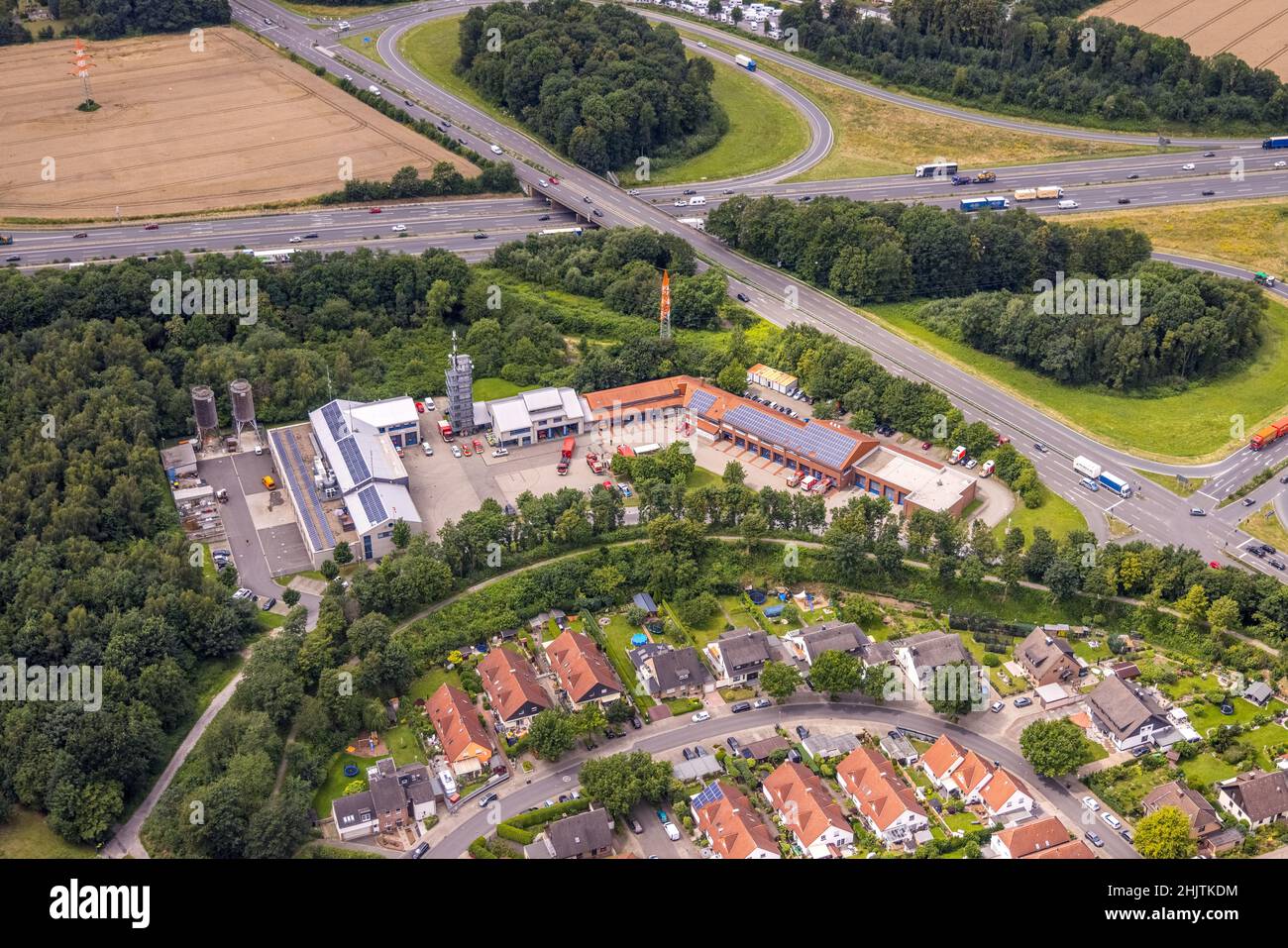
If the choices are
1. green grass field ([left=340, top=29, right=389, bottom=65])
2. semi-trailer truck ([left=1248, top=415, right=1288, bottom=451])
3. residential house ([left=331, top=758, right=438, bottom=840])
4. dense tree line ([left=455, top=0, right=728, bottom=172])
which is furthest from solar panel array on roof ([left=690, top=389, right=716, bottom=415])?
green grass field ([left=340, top=29, right=389, bottom=65])

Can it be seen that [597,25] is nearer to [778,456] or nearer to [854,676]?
[778,456]

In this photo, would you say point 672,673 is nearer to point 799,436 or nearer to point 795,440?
point 795,440

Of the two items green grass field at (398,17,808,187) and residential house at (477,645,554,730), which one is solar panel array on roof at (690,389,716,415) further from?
green grass field at (398,17,808,187)

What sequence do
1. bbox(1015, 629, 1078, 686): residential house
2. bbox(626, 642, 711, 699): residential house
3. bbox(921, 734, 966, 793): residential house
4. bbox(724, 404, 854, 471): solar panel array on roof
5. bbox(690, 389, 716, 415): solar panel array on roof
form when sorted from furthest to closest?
bbox(690, 389, 716, 415): solar panel array on roof → bbox(724, 404, 854, 471): solar panel array on roof → bbox(1015, 629, 1078, 686): residential house → bbox(626, 642, 711, 699): residential house → bbox(921, 734, 966, 793): residential house

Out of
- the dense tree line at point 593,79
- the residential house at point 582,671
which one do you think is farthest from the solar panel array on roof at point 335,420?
the dense tree line at point 593,79

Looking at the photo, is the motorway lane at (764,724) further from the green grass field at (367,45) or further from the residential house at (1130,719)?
the green grass field at (367,45)

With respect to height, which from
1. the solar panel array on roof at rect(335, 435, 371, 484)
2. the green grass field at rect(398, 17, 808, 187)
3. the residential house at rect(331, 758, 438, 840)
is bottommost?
the residential house at rect(331, 758, 438, 840)
